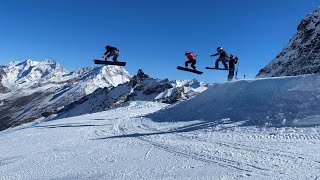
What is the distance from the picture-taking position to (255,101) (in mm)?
22984

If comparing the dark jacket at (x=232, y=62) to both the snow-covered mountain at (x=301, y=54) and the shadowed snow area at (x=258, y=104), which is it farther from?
the snow-covered mountain at (x=301, y=54)

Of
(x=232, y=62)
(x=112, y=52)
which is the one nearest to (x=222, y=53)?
(x=232, y=62)

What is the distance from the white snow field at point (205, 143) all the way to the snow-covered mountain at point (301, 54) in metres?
31.0

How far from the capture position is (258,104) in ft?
73.0

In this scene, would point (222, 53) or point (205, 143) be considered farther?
point (222, 53)

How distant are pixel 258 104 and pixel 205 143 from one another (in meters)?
7.65

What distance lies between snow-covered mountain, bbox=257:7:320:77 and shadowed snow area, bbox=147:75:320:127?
2823 cm

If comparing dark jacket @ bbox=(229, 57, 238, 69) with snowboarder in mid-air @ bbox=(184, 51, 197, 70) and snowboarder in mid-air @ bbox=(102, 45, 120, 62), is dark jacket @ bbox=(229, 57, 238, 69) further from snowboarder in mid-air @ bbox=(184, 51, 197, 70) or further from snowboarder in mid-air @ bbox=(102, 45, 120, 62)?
snowboarder in mid-air @ bbox=(102, 45, 120, 62)

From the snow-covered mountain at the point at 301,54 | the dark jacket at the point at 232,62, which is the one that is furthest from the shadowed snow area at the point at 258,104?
the snow-covered mountain at the point at 301,54

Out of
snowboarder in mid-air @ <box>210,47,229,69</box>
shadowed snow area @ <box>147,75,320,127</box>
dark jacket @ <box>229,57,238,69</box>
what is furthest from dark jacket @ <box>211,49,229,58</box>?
shadowed snow area @ <box>147,75,320,127</box>

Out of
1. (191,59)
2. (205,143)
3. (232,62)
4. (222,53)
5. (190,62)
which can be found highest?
(222,53)

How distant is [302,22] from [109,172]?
63256mm

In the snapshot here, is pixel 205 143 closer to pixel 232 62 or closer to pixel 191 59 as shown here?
pixel 191 59

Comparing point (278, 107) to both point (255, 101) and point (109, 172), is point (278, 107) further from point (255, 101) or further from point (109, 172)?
point (109, 172)
